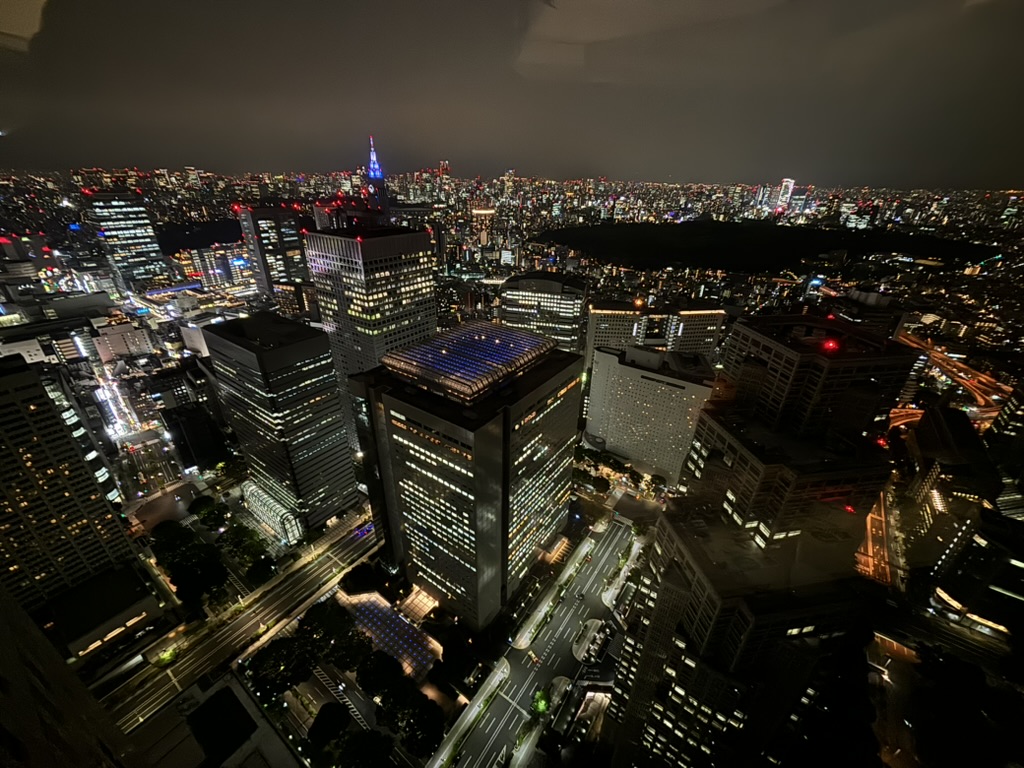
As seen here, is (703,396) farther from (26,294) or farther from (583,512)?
(26,294)

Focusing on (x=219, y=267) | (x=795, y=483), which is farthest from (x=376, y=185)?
(x=795, y=483)

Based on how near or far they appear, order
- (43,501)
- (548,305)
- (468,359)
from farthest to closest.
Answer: (548,305) < (43,501) < (468,359)

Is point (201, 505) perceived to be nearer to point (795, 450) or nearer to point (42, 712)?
point (42, 712)

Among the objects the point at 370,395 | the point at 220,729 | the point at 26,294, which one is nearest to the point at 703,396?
the point at 370,395

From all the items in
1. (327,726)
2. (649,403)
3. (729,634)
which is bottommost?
(327,726)

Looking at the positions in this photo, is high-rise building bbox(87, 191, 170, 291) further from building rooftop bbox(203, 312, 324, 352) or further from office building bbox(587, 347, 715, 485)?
office building bbox(587, 347, 715, 485)

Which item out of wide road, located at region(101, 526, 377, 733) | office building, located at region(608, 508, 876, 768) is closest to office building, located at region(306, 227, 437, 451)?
wide road, located at region(101, 526, 377, 733)
